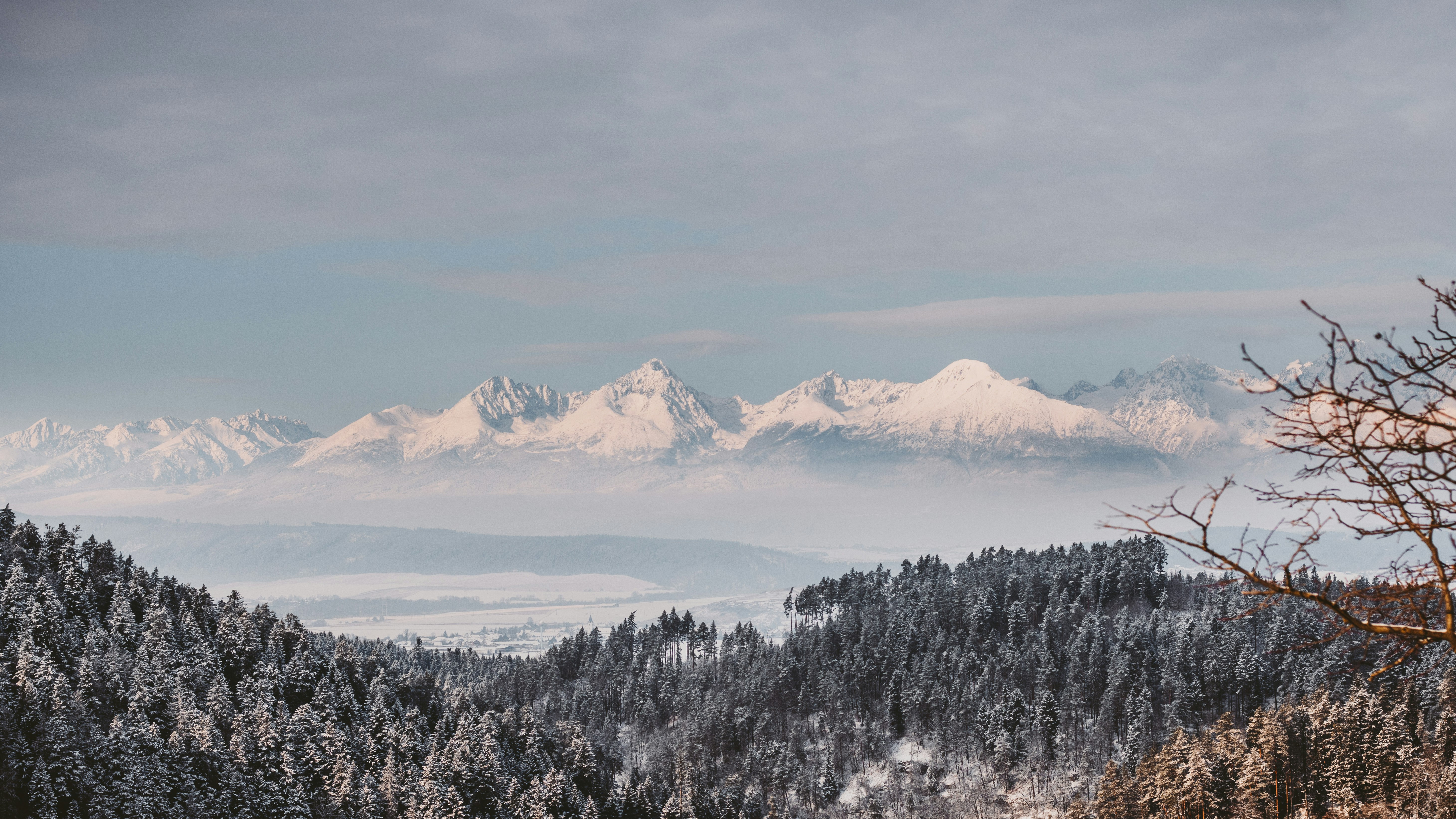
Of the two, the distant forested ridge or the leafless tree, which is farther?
the distant forested ridge

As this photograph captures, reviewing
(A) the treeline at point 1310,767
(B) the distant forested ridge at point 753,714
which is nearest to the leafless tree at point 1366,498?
(B) the distant forested ridge at point 753,714

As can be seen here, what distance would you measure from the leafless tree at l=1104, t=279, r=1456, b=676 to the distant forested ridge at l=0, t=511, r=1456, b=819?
38.8 metres

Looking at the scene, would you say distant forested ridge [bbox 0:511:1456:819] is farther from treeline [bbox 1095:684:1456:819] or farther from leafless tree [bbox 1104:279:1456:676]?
leafless tree [bbox 1104:279:1456:676]

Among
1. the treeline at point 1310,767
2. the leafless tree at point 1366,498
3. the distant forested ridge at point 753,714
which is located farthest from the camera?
the distant forested ridge at point 753,714

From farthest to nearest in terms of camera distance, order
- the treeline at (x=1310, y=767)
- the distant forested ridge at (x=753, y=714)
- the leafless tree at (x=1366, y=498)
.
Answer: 1. the distant forested ridge at (x=753, y=714)
2. the treeline at (x=1310, y=767)
3. the leafless tree at (x=1366, y=498)

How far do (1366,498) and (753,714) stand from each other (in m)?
142

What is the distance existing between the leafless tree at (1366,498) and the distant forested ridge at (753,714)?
127 ft

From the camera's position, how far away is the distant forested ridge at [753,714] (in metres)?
76.4

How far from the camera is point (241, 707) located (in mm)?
90938

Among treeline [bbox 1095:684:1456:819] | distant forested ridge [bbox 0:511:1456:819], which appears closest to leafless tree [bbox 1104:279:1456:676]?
distant forested ridge [bbox 0:511:1456:819]

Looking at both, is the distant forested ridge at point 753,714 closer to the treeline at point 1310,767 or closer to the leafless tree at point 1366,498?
the treeline at point 1310,767

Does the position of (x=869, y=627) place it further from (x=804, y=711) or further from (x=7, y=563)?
(x=7, y=563)

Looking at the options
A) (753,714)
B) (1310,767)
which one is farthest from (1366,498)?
(753,714)

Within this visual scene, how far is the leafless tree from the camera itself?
23.5 feet
